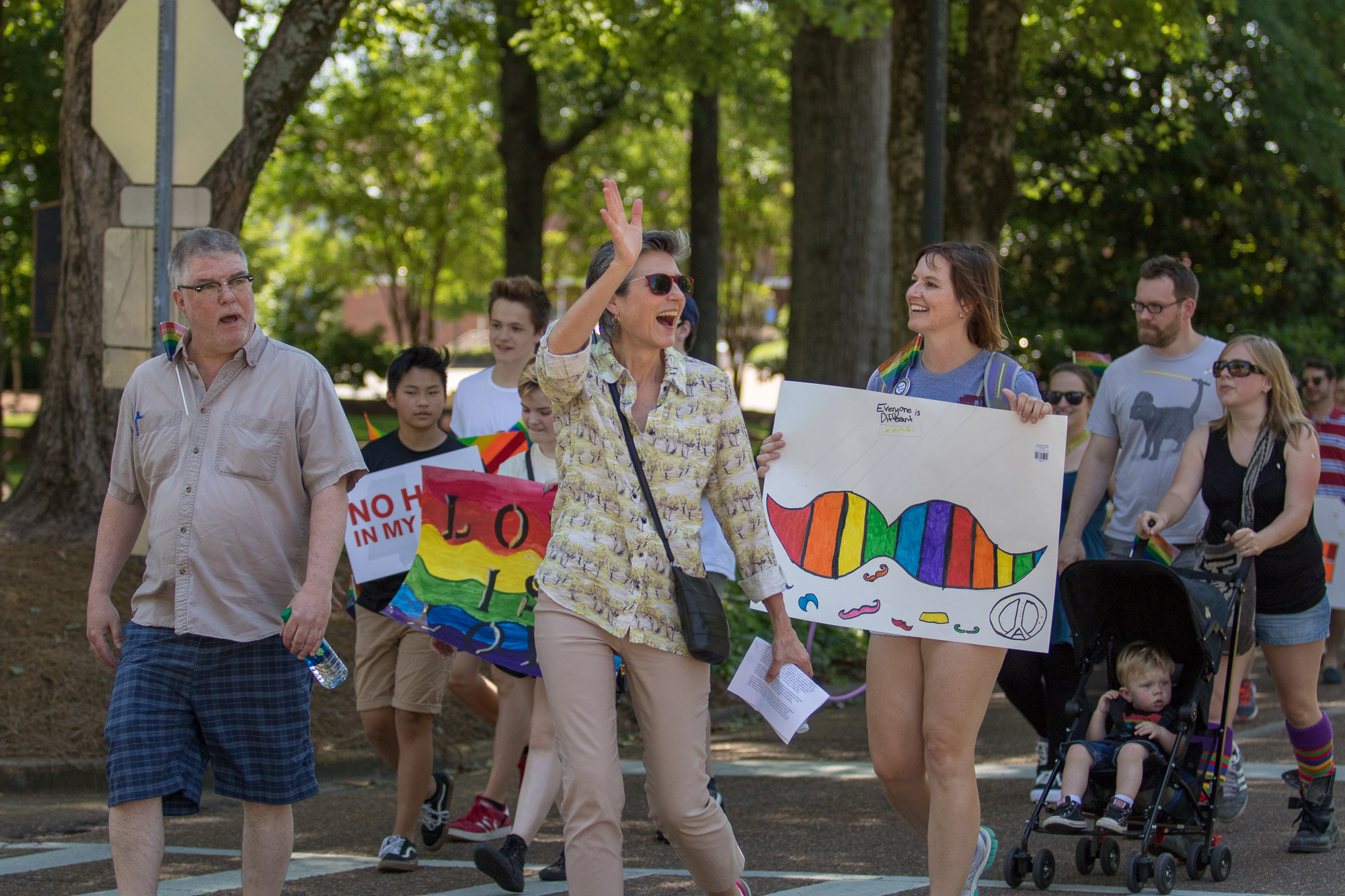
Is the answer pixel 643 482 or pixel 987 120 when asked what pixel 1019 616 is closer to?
pixel 643 482

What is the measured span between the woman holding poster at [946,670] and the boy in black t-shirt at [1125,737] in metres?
0.80

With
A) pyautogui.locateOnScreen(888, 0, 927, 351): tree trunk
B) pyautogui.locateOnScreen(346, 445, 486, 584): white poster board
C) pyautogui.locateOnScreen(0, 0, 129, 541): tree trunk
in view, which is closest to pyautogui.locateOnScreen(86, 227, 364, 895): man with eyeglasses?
pyautogui.locateOnScreen(346, 445, 486, 584): white poster board

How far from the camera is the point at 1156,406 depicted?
641 centimetres

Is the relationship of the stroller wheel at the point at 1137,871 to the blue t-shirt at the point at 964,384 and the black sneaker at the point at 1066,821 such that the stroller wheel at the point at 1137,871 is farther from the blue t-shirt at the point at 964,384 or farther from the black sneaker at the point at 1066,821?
the blue t-shirt at the point at 964,384

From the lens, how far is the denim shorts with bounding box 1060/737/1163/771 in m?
5.33

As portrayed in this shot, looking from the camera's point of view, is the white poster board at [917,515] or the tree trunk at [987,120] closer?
the white poster board at [917,515]

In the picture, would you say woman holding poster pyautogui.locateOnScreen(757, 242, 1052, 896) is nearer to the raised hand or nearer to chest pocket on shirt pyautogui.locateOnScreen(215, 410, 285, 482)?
the raised hand

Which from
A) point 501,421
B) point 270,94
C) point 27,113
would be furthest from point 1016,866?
point 27,113

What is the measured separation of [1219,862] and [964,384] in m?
2.13

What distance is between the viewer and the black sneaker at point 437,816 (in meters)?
6.00

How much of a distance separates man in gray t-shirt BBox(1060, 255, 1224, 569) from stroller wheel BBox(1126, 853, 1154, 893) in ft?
4.91

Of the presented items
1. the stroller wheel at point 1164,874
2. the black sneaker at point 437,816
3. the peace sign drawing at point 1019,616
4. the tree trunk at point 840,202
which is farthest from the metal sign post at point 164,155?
the tree trunk at point 840,202

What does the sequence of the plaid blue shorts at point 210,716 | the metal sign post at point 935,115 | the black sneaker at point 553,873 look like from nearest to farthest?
1. the plaid blue shorts at point 210,716
2. the black sneaker at point 553,873
3. the metal sign post at point 935,115

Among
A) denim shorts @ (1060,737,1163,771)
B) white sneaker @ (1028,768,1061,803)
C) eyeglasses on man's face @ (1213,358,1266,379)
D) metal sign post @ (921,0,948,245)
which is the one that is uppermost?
metal sign post @ (921,0,948,245)
